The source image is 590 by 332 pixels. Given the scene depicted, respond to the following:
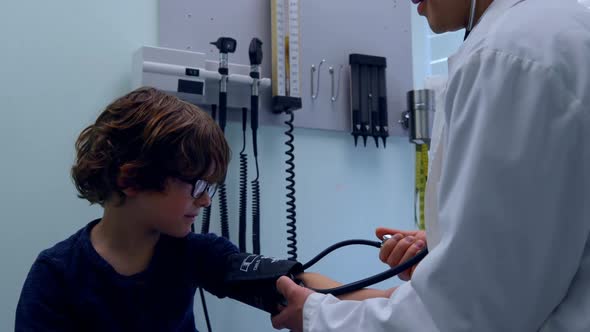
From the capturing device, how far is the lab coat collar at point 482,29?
2.44 ft

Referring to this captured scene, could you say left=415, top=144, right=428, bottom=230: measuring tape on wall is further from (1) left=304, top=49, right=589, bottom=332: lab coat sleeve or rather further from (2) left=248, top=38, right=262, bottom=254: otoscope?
(1) left=304, top=49, right=589, bottom=332: lab coat sleeve

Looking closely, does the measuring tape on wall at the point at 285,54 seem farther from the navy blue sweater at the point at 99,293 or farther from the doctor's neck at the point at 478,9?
the doctor's neck at the point at 478,9

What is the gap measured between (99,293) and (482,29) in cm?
88

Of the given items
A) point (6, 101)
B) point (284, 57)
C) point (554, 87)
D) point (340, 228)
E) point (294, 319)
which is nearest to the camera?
point (554, 87)

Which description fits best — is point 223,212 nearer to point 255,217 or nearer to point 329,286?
point 255,217

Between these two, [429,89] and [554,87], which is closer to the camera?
[554,87]

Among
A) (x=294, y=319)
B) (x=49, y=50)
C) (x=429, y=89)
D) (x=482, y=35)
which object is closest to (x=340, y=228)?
(x=429, y=89)

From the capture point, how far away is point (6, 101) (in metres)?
1.48

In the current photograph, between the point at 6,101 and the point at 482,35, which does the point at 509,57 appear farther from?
the point at 6,101

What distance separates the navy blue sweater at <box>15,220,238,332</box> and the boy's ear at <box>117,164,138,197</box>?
0.43 ft

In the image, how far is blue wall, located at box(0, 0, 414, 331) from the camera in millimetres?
1467

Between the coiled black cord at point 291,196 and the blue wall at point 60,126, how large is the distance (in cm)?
3

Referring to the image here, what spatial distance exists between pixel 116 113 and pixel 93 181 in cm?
16

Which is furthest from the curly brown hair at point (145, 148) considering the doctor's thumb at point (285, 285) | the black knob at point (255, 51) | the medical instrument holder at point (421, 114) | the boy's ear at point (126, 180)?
the medical instrument holder at point (421, 114)
